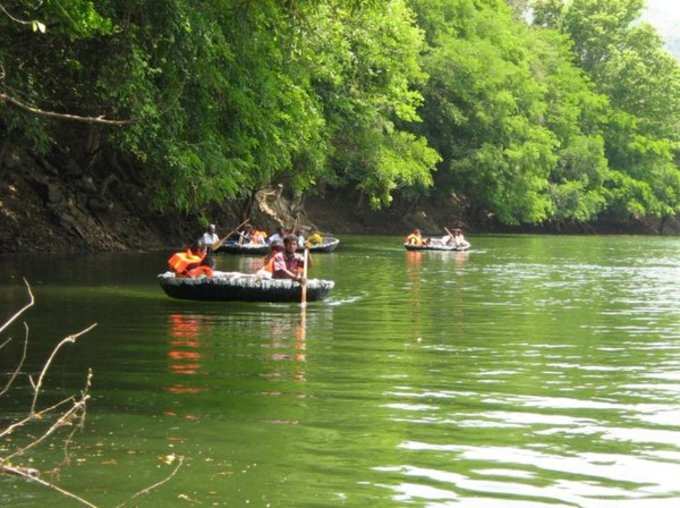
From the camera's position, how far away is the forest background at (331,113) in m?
21.0

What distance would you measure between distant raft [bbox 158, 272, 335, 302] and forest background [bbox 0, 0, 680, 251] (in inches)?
116

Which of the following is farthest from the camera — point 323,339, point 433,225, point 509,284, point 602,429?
point 433,225

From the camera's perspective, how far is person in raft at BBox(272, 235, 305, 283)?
22.9 m

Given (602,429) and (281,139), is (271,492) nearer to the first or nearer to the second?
(602,429)

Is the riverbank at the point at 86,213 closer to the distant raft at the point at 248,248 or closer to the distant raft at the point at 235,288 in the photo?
the distant raft at the point at 248,248

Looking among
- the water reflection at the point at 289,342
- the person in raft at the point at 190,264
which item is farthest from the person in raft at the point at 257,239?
the water reflection at the point at 289,342

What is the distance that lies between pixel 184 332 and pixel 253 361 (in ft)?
10.6

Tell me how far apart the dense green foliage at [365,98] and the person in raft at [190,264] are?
2.55m

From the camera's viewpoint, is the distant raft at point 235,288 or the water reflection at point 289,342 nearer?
the water reflection at point 289,342

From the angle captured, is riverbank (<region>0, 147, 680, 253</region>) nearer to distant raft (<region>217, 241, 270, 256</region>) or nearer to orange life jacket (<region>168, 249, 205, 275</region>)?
distant raft (<region>217, 241, 270, 256</region>)

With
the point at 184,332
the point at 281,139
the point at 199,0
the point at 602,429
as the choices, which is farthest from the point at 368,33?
the point at 602,429

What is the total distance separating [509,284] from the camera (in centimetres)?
2909

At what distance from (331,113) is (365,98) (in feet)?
5.48

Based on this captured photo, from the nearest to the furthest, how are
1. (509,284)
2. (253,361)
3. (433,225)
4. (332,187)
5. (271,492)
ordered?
(271,492) → (253,361) → (509,284) → (332,187) → (433,225)
